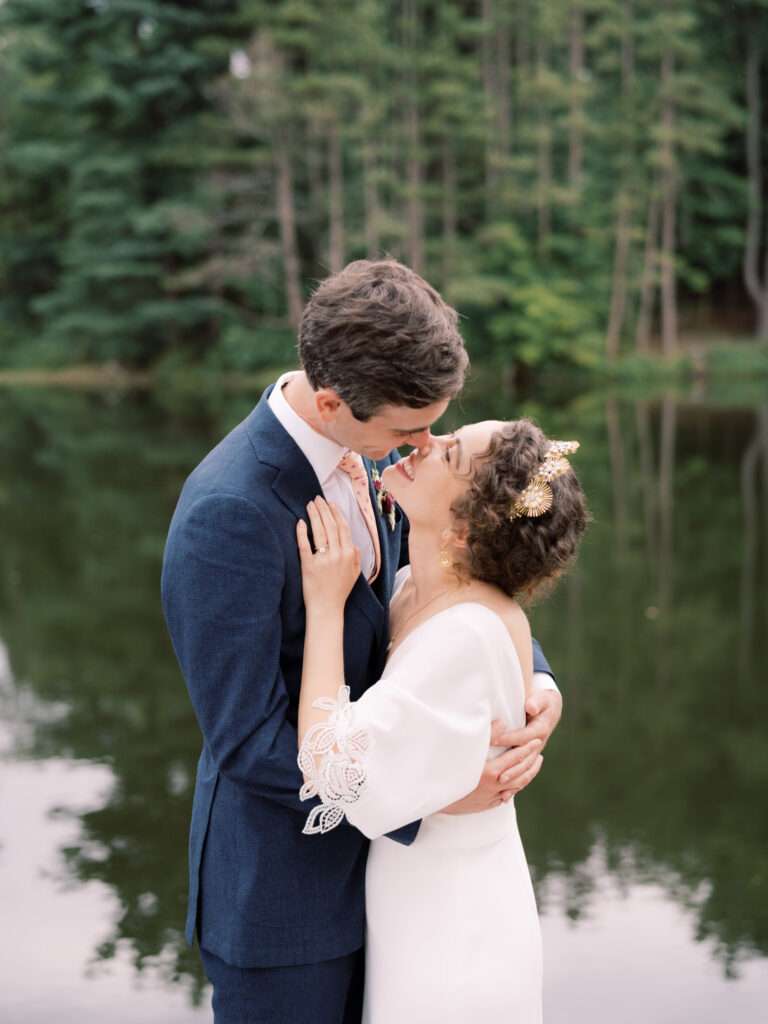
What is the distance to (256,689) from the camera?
183 centimetres

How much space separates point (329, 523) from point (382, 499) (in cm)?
31

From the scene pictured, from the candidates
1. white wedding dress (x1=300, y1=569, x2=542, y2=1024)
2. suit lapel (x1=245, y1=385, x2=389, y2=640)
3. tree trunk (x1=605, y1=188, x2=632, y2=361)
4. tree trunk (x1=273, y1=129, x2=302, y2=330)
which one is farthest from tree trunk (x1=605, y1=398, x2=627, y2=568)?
tree trunk (x1=273, y1=129, x2=302, y2=330)

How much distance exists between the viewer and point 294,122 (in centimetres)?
2498

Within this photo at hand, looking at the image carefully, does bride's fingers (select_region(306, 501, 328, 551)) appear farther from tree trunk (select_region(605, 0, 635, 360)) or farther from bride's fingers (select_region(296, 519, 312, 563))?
tree trunk (select_region(605, 0, 635, 360))

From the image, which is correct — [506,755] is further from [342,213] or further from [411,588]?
[342,213]

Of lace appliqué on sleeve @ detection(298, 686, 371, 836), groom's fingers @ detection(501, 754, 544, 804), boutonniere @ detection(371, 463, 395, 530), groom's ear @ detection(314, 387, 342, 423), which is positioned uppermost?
groom's ear @ detection(314, 387, 342, 423)

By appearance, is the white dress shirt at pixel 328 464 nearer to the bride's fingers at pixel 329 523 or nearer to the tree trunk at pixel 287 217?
the bride's fingers at pixel 329 523

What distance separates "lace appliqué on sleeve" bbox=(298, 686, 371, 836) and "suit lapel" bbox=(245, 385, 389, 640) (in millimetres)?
242

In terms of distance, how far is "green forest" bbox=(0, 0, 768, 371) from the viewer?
2439cm

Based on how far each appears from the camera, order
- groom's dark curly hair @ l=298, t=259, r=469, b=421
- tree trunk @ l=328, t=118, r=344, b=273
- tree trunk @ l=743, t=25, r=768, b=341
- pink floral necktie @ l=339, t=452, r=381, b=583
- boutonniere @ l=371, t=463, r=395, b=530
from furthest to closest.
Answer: tree trunk @ l=743, t=25, r=768, b=341, tree trunk @ l=328, t=118, r=344, b=273, boutonniere @ l=371, t=463, r=395, b=530, pink floral necktie @ l=339, t=452, r=381, b=583, groom's dark curly hair @ l=298, t=259, r=469, b=421

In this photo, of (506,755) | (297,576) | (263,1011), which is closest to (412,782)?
(506,755)

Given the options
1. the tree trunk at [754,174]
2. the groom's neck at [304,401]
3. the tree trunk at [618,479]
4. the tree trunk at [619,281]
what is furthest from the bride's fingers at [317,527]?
the tree trunk at [754,174]

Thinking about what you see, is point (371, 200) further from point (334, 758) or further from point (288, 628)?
point (334, 758)

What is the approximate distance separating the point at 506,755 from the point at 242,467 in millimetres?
676
